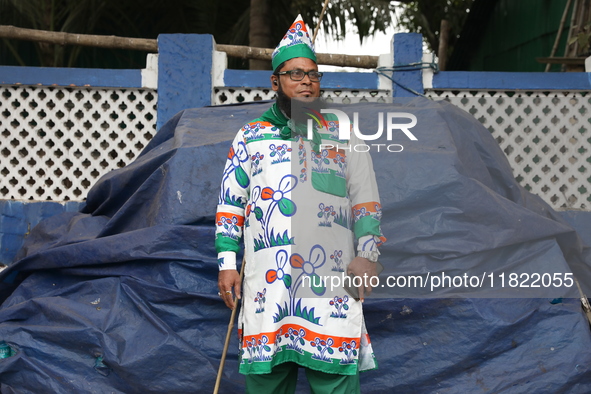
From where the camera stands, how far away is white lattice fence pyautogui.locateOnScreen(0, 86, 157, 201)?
17.1ft

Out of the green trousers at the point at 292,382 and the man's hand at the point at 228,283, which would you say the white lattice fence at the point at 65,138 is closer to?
the man's hand at the point at 228,283

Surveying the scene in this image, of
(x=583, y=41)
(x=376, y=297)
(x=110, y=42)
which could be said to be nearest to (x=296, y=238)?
(x=376, y=297)

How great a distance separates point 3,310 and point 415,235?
7.95ft

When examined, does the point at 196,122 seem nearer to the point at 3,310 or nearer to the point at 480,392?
the point at 3,310

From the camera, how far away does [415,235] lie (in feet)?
11.5

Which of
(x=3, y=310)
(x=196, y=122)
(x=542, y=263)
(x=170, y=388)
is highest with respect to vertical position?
(x=196, y=122)

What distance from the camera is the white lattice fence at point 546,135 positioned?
518 cm

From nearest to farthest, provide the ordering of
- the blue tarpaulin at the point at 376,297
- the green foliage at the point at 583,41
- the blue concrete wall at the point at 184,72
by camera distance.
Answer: the blue tarpaulin at the point at 376,297, the blue concrete wall at the point at 184,72, the green foliage at the point at 583,41

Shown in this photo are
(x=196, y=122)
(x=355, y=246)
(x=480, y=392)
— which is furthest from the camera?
(x=196, y=122)

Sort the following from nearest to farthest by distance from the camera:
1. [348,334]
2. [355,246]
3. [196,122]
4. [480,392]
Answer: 1. [348,334]
2. [355,246]
3. [480,392]
4. [196,122]

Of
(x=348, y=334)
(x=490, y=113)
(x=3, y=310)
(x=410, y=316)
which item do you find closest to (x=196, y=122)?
(x=3, y=310)

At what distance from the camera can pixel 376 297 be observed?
337 centimetres

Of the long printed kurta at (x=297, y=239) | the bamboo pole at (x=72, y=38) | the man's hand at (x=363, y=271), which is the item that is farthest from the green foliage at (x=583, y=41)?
the man's hand at (x=363, y=271)

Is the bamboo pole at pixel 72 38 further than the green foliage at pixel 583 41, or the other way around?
the green foliage at pixel 583 41
